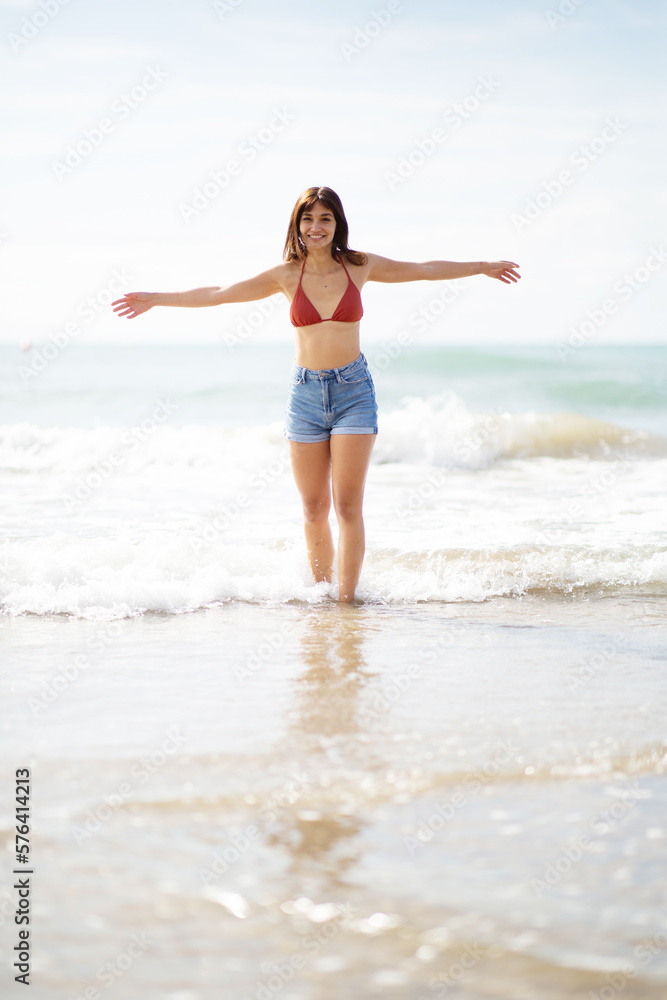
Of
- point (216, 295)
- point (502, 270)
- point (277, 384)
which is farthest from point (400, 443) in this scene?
point (277, 384)

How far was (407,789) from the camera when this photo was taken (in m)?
2.55

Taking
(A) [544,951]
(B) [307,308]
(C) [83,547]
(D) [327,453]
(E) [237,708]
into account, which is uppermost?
(B) [307,308]

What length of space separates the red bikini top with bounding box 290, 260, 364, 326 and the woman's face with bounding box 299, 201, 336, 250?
13 centimetres

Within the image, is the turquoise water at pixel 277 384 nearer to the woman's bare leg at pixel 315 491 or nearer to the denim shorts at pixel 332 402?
the woman's bare leg at pixel 315 491

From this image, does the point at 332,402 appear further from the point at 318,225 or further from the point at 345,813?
the point at 345,813

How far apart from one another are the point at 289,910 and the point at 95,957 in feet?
1.37

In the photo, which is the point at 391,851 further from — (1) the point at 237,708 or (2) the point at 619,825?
(1) the point at 237,708

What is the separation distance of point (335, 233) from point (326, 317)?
0.40 meters

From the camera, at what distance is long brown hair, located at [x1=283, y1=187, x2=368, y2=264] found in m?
4.16

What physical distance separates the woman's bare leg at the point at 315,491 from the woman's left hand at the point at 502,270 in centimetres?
121

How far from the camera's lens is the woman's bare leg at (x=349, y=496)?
4.40 meters

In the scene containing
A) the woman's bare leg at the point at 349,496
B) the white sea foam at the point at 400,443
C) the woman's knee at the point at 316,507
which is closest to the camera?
the woman's bare leg at the point at 349,496

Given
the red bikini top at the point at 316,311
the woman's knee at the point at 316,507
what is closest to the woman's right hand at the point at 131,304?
the red bikini top at the point at 316,311

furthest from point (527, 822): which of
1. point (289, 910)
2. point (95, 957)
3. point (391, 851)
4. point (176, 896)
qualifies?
point (95, 957)
